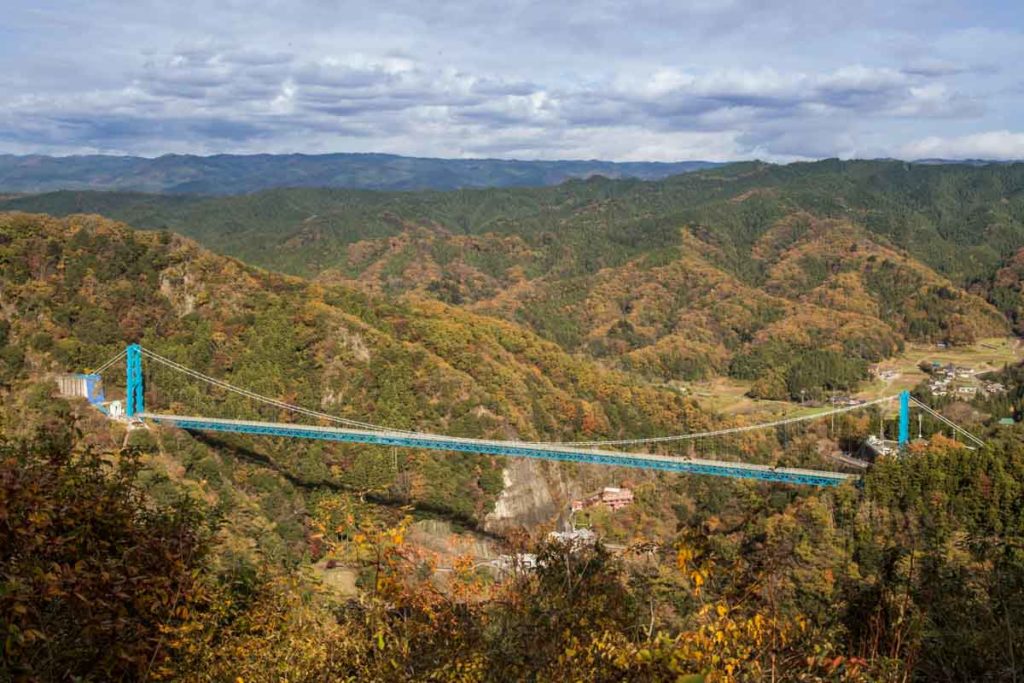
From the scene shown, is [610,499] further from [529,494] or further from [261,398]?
[261,398]

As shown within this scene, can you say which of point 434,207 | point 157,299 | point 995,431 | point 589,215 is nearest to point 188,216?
point 434,207

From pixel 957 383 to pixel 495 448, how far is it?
161ft

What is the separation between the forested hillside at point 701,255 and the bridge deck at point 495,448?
1607 inches

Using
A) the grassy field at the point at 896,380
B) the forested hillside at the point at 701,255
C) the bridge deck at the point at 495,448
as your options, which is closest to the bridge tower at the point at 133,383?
the bridge deck at the point at 495,448

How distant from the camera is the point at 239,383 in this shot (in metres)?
37.2

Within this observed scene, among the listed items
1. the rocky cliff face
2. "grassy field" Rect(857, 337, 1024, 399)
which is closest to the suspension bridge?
the rocky cliff face

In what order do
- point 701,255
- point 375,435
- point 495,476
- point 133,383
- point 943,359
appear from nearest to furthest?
point 133,383 → point 375,435 → point 495,476 → point 943,359 → point 701,255

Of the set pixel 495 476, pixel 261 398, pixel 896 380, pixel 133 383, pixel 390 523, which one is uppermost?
pixel 133 383

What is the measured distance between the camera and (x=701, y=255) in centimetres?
11725

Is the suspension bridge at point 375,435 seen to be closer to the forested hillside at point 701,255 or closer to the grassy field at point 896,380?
the grassy field at point 896,380

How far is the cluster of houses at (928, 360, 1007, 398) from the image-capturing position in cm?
6162

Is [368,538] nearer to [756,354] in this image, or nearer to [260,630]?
[260,630]

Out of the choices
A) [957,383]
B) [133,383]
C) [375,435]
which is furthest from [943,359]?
[133,383]

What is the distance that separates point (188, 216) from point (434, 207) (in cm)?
5001
